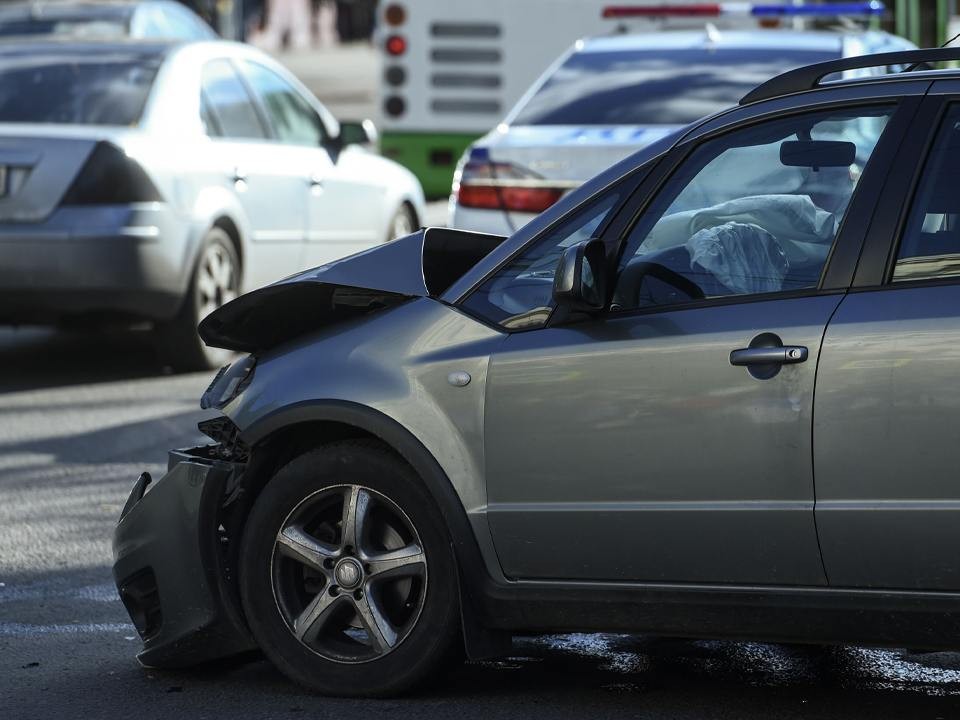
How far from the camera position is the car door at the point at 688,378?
431 centimetres

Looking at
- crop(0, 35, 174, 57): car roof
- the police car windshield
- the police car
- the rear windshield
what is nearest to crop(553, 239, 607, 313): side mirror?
the police car

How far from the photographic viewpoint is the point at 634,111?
891 cm

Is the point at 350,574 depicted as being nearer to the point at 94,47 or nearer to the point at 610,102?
the point at 610,102

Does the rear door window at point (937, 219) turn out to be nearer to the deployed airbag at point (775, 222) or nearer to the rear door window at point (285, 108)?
the deployed airbag at point (775, 222)

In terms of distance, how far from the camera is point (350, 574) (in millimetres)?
4797

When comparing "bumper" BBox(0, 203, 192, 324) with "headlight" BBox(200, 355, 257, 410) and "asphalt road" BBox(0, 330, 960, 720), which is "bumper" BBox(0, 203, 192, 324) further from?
"headlight" BBox(200, 355, 257, 410)

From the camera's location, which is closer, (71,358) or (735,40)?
(735,40)

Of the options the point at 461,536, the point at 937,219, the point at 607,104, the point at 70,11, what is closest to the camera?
the point at 937,219

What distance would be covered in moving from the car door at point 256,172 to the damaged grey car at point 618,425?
5522 millimetres

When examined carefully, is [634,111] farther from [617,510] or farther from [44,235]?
[617,510]

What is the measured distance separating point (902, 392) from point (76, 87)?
7080 millimetres

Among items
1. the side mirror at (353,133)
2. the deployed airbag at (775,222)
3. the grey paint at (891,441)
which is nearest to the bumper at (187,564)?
the deployed airbag at (775,222)

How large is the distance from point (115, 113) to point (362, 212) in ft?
6.95

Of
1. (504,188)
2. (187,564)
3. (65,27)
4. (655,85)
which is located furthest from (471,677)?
(65,27)
